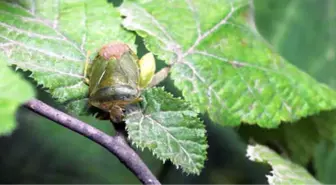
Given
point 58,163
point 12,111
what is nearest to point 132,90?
point 12,111

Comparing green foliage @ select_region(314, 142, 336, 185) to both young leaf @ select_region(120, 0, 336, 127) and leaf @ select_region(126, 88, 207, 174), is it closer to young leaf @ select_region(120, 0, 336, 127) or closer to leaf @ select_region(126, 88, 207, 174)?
young leaf @ select_region(120, 0, 336, 127)

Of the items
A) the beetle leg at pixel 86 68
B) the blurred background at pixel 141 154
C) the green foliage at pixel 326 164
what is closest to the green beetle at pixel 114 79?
the beetle leg at pixel 86 68

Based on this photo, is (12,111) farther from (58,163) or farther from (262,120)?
(58,163)

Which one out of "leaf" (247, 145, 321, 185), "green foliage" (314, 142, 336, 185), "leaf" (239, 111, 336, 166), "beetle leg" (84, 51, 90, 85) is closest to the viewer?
"beetle leg" (84, 51, 90, 85)

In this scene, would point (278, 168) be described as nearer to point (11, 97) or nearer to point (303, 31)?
point (11, 97)

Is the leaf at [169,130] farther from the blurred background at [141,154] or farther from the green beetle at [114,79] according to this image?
the blurred background at [141,154]

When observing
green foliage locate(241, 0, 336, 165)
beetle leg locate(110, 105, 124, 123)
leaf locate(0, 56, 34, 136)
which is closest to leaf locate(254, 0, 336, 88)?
green foliage locate(241, 0, 336, 165)
